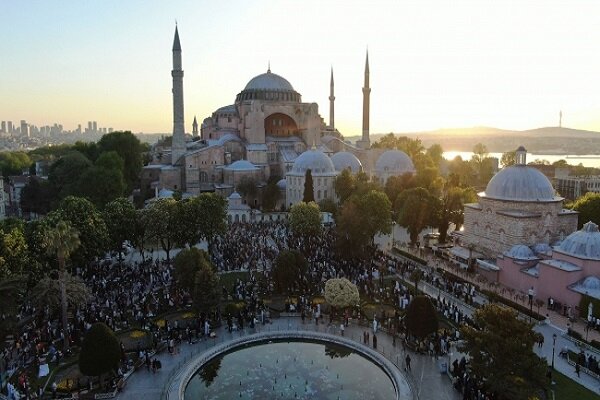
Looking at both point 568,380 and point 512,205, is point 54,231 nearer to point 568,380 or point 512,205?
point 568,380

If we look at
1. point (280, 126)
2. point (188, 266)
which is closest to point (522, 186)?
point (188, 266)

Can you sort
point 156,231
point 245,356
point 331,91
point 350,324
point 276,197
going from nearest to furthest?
1. point 245,356
2. point 350,324
3. point 156,231
4. point 276,197
5. point 331,91

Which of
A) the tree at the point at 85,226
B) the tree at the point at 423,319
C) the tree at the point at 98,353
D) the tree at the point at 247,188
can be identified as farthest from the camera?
the tree at the point at 247,188

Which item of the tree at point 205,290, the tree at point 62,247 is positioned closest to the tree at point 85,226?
the tree at point 62,247

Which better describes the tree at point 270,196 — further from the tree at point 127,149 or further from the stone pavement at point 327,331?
the stone pavement at point 327,331

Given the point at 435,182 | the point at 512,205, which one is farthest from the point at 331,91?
the point at 512,205

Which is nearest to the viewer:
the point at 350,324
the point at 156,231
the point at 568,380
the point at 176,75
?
Answer: the point at 568,380

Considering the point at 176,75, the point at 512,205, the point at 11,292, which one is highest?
the point at 176,75
